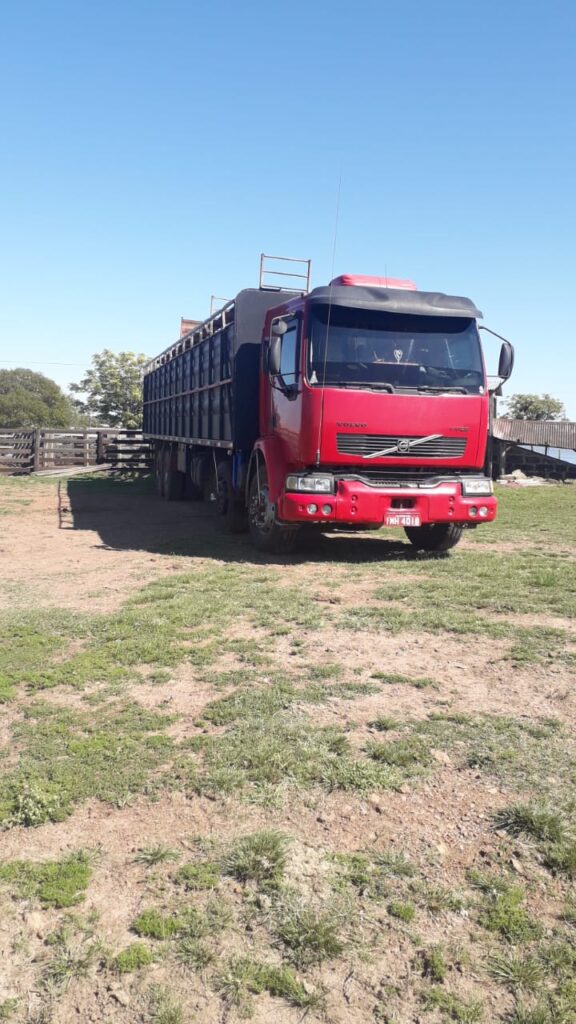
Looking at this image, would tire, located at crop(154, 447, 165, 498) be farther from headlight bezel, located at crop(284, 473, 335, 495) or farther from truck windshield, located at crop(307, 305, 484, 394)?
truck windshield, located at crop(307, 305, 484, 394)

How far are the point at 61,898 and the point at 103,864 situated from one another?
24 centimetres

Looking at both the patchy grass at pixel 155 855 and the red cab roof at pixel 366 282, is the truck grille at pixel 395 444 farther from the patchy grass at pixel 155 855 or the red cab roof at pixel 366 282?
the patchy grass at pixel 155 855

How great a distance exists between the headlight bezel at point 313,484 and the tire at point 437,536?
5.41 ft

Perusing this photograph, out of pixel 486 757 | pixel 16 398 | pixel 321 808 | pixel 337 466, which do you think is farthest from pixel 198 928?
pixel 16 398

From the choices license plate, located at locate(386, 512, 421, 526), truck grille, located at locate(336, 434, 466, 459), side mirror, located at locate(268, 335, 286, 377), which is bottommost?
license plate, located at locate(386, 512, 421, 526)

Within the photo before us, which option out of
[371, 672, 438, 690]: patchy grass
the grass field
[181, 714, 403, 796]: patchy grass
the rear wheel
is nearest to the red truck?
the rear wheel

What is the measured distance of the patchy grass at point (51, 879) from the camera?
105 inches

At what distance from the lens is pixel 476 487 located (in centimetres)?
902

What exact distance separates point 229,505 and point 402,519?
358 cm

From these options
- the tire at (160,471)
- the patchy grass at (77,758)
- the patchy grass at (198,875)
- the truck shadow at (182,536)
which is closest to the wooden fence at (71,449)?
the tire at (160,471)

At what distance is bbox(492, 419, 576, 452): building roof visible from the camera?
3064 centimetres

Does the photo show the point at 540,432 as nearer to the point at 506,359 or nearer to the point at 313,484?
the point at 506,359

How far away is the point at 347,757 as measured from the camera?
3650 millimetres

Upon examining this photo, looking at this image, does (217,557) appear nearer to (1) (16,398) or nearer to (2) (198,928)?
(2) (198,928)
